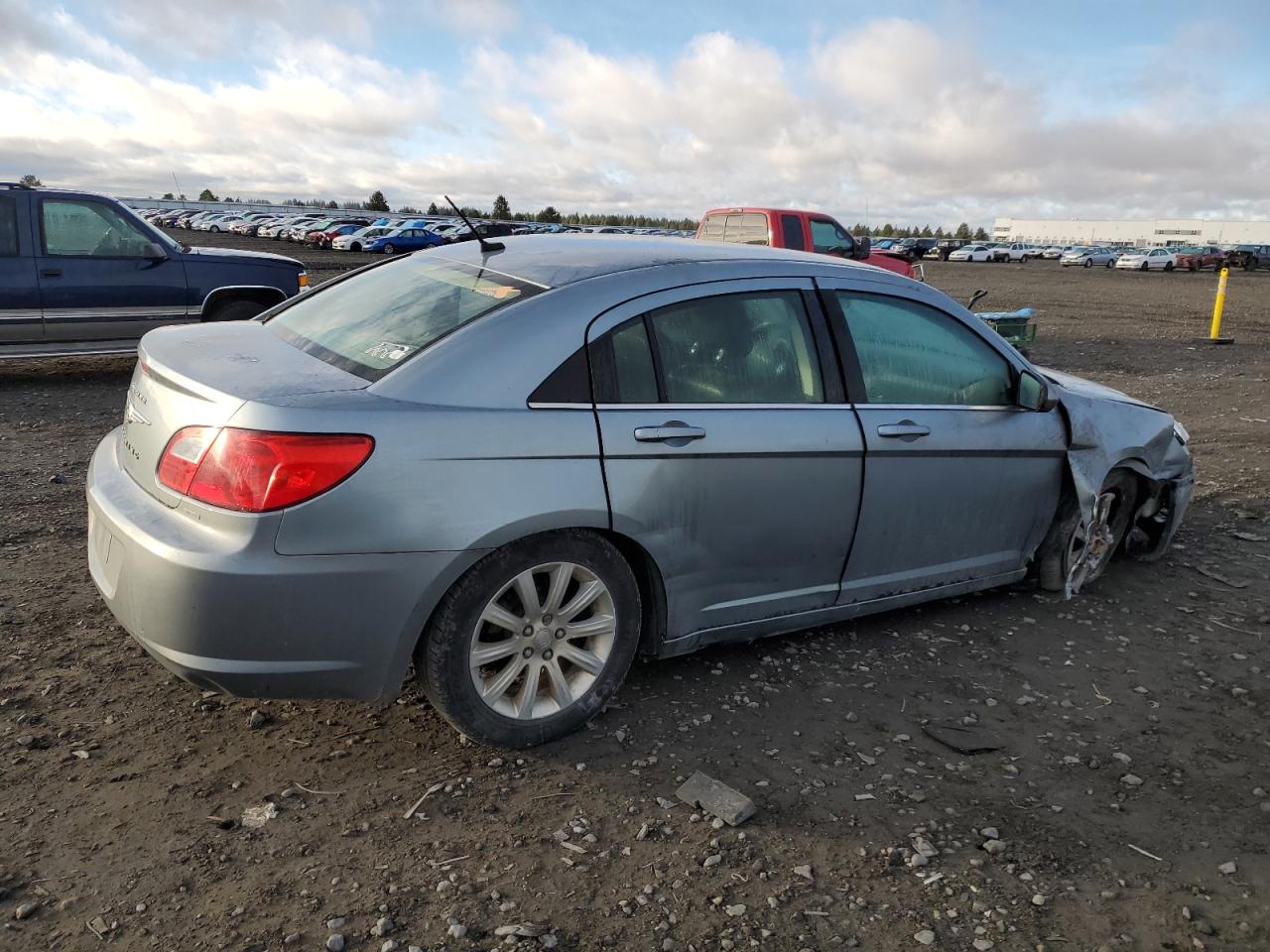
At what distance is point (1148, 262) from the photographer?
2217 inches

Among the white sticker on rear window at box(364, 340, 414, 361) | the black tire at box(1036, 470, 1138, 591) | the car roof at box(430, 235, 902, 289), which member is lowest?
the black tire at box(1036, 470, 1138, 591)

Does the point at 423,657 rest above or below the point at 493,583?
below

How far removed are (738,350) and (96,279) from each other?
7.93 meters

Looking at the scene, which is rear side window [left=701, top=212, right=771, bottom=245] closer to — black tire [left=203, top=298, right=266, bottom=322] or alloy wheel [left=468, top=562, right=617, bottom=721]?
black tire [left=203, top=298, right=266, bottom=322]

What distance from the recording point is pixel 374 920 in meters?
2.53

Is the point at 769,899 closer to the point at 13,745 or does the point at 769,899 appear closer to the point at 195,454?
the point at 195,454

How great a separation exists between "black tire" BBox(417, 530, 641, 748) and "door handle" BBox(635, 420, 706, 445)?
368 millimetres

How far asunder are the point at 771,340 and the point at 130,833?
2.60 m

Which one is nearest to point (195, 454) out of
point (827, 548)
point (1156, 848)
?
point (827, 548)

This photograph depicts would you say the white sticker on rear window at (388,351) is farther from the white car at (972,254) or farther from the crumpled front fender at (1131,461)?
the white car at (972,254)

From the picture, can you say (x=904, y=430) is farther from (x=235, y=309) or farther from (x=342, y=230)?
(x=342, y=230)

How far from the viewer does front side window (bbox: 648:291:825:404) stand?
3486mm

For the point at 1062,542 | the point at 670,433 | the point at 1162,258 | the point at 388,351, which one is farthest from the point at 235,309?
the point at 1162,258

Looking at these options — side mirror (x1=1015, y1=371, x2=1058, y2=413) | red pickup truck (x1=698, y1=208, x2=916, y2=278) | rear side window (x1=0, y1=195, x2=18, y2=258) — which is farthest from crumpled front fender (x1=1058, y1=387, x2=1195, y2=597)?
red pickup truck (x1=698, y1=208, x2=916, y2=278)
